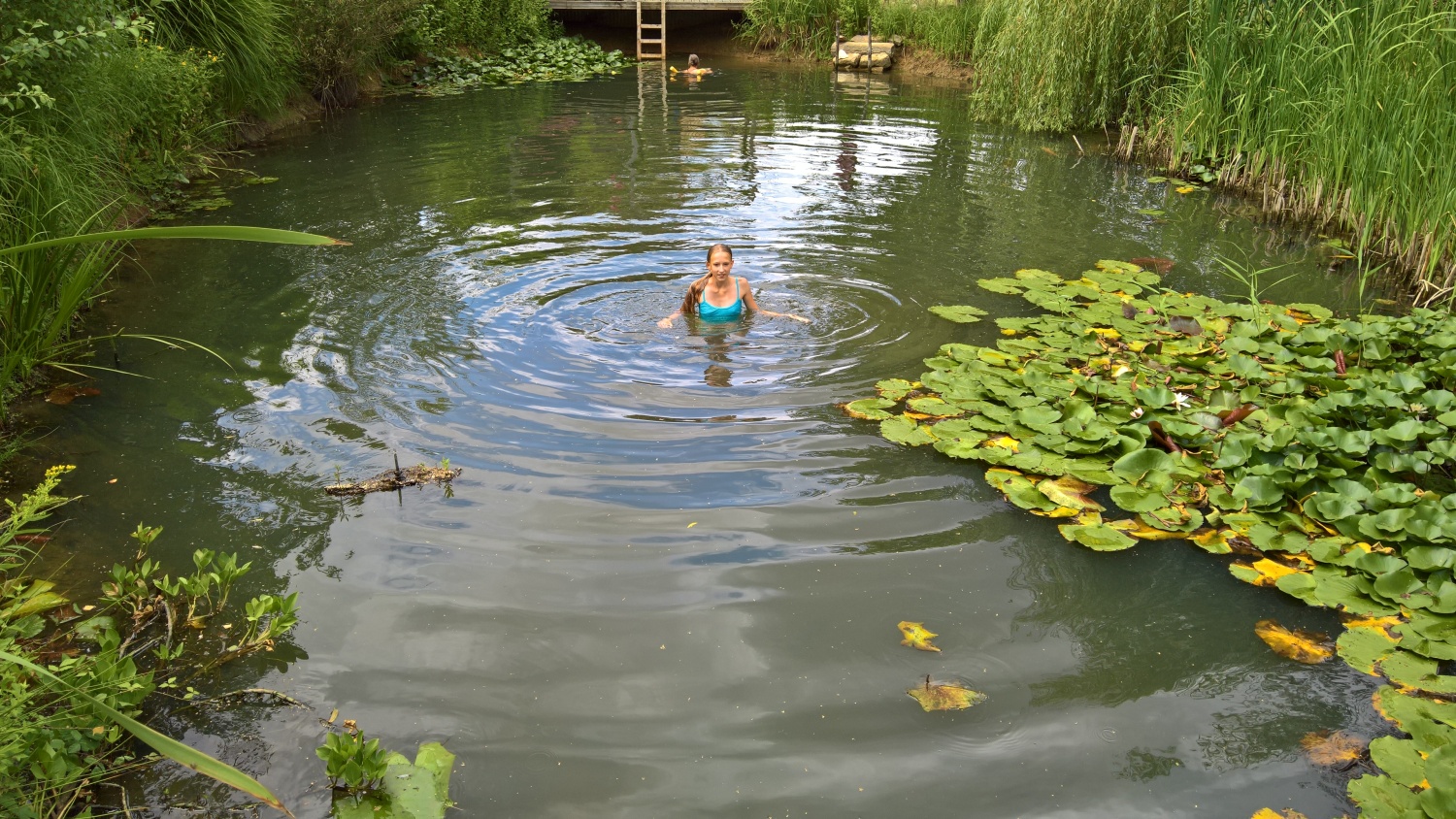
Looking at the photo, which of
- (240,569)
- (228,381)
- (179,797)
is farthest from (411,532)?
(228,381)

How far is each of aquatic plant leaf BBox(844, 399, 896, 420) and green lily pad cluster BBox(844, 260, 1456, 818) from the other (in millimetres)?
14

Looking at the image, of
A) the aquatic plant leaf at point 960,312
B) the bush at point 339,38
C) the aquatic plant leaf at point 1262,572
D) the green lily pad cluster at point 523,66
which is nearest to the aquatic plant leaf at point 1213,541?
the aquatic plant leaf at point 1262,572

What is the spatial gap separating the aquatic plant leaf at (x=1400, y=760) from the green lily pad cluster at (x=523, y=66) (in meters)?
17.8

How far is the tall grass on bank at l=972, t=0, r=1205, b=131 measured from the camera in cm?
1240

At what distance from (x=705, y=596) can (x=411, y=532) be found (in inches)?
57.5

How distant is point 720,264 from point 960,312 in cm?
178

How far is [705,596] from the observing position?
13.6ft

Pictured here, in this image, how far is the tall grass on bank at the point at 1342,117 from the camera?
7.28 m

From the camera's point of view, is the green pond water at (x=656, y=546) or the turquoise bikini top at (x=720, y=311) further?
the turquoise bikini top at (x=720, y=311)

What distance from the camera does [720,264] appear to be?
731 centimetres

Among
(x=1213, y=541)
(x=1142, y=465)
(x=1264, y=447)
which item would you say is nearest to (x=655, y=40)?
(x=1142, y=465)

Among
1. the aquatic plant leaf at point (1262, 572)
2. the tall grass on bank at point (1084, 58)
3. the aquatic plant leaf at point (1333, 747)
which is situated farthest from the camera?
the tall grass on bank at point (1084, 58)

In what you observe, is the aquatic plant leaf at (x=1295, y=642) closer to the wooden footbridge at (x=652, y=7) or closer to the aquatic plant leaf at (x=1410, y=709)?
the aquatic plant leaf at (x=1410, y=709)

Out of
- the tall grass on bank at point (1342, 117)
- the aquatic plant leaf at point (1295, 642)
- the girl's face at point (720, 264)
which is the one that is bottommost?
the aquatic plant leaf at point (1295, 642)
